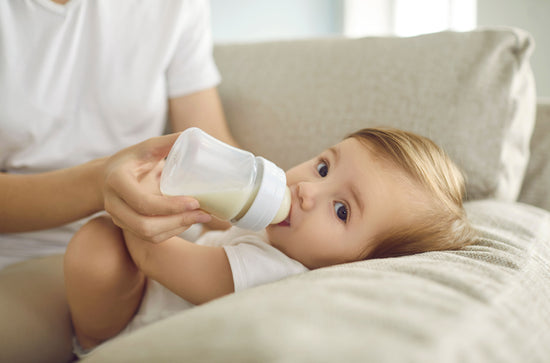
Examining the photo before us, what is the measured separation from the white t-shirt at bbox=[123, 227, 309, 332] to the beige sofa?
134 mm

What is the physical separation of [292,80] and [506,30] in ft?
1.65

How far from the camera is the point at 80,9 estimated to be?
0.88 metres

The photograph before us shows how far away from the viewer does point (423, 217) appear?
68 centimetres

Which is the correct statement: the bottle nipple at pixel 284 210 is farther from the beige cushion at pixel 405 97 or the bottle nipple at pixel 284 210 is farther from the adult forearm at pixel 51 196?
the beige cushion at pixel 405 97

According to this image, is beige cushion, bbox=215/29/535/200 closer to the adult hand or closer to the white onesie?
the white onesie

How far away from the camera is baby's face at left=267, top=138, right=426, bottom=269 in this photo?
0.67 metres

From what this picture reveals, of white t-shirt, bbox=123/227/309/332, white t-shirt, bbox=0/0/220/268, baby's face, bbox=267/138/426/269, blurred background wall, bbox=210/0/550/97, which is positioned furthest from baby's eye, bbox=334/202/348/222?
blurred background wall, bbox=210/0/550/97

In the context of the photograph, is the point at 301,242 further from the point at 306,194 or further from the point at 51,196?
the point at 51,196

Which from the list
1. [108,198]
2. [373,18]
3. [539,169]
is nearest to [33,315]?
[108,198]

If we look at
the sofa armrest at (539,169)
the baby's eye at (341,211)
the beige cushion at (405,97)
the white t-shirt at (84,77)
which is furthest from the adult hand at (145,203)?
the sofa armrest at (539,169)

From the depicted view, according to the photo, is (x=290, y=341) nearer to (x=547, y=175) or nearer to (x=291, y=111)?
(x=291, y=111)

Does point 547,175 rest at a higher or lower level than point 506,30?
lower

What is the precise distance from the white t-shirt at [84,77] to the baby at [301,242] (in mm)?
277

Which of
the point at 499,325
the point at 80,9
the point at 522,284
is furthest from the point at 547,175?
the point at 80,9
